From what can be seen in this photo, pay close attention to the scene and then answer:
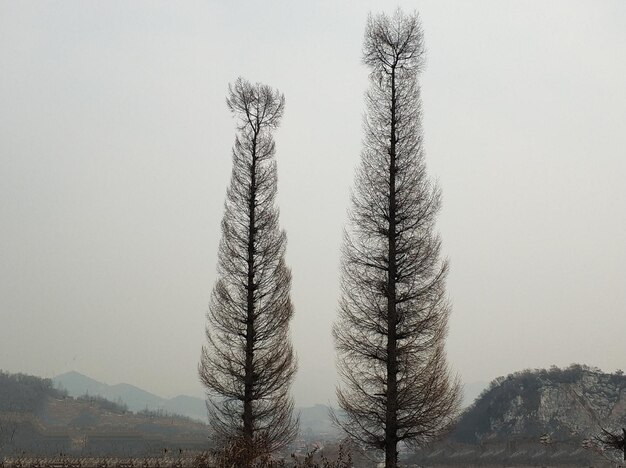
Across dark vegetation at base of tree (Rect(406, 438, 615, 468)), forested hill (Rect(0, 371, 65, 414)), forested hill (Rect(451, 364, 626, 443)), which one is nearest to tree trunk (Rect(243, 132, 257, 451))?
dark vegetation at base of tree (Rect(406, 438, 615, 468))

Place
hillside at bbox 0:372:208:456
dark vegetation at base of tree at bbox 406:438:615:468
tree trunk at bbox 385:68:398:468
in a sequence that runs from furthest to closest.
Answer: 1. hillside at bbox 0:372:208:456
2. dark vegetation at base of tree at bbox 406:438:615:468
3. tree trunk at bbox 385:68:398:468

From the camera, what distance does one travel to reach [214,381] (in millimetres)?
22719

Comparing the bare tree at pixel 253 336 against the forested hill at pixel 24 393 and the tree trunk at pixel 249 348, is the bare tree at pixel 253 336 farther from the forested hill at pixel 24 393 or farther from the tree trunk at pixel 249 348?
the forested hill at pixel 24 393

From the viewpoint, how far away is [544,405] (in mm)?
106875

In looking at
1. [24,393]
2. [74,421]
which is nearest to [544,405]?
[74,421]

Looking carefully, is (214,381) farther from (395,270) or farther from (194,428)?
(194,428)

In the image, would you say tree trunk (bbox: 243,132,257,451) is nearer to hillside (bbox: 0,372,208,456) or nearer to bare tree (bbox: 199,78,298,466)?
bare tree (bbox: 199,78,298,466)

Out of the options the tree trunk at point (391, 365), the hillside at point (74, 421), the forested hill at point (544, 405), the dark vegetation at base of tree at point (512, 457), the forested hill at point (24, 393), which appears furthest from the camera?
the forested hill at point (24, 393)

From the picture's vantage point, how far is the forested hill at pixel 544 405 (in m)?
101

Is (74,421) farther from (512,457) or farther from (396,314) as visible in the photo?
(396,314)

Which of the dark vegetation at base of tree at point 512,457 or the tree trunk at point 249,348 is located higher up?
the tree trunk at point 249,348

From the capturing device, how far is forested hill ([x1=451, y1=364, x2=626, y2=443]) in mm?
100625

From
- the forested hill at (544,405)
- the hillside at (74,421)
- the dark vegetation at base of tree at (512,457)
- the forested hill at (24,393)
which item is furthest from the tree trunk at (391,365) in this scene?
the forested hill at (24,393)

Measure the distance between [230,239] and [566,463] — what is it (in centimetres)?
4551
